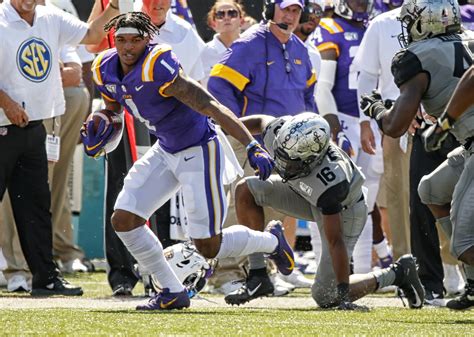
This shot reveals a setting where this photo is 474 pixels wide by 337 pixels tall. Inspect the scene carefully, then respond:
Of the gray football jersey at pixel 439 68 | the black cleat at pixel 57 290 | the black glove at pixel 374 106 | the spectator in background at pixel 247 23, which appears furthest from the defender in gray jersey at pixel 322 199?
the spectator in background at pixel 247 23

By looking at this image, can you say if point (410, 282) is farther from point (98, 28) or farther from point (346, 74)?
point (98, 28)

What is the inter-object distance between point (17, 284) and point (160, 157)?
218 centimetres

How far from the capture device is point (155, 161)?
746cm

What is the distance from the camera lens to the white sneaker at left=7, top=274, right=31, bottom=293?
29.9 ft

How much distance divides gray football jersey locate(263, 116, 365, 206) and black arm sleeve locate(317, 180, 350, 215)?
0.06 ft

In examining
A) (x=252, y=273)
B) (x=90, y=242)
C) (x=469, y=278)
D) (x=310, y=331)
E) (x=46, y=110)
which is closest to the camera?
(x=310, y=331)

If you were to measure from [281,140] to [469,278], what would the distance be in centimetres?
131

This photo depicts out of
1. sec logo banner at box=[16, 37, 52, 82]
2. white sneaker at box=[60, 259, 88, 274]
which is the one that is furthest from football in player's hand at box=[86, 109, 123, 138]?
white sneaker at box=[60, 259, 88, 274]

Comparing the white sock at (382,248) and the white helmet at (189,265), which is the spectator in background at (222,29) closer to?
the white sock at (382,248)

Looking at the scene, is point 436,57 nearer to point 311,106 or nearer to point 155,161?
point 155,161

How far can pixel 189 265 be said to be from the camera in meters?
7.88

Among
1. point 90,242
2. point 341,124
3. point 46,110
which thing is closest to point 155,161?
point 46,110

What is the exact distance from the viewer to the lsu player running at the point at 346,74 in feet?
32.9

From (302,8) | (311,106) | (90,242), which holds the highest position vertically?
(302,8)
